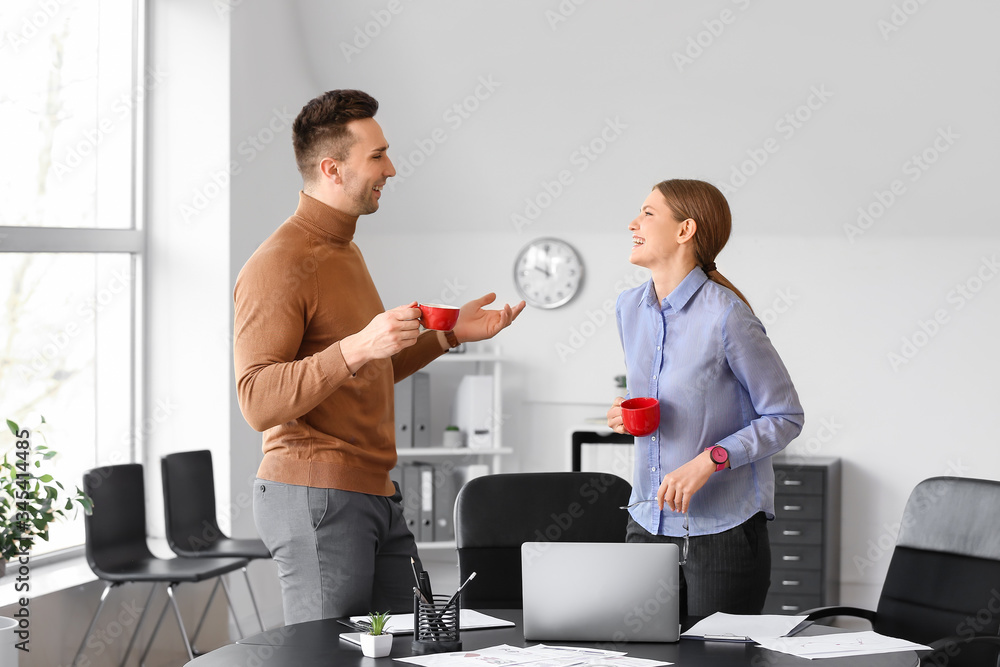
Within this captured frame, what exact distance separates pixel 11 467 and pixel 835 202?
12.8 ft

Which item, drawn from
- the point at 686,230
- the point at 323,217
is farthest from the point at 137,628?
the point at 686,230

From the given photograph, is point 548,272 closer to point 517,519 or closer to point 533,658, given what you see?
point 517,519

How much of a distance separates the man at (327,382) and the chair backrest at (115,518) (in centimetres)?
165

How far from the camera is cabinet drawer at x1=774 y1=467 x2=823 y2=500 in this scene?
4.67m

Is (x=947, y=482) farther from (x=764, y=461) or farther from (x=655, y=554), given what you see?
(x=655, y=554)

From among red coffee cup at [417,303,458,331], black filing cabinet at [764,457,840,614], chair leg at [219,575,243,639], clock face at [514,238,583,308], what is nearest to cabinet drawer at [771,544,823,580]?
black filing cabinet at [764,457,840,614]

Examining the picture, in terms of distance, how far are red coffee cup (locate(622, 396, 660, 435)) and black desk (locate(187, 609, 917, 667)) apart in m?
0.48

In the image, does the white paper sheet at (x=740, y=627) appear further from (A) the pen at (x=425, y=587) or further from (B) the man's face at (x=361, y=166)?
(B) the man's face at (x=361, y=166)

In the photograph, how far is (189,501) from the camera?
13.0 feet

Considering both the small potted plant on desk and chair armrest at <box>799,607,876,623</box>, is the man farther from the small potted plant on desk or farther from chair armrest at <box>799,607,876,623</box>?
chair armrest at <box>799,607,876,623</box>

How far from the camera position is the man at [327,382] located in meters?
1.94

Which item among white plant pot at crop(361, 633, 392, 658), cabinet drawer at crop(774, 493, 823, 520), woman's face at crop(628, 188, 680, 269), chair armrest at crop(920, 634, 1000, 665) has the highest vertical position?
woman's face at crop(628, 188, 680, 269)

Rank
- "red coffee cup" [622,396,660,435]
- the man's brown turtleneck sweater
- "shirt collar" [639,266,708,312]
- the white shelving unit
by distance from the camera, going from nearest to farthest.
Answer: the man's brown turtleneck sweater < "red coffee cup" [622,396,660,435] < "shirt collar" [639,266,708,312] < the white shelving unit

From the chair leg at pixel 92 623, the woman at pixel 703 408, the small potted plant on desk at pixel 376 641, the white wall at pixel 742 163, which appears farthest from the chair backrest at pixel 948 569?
the white wall at pixel 742 163
